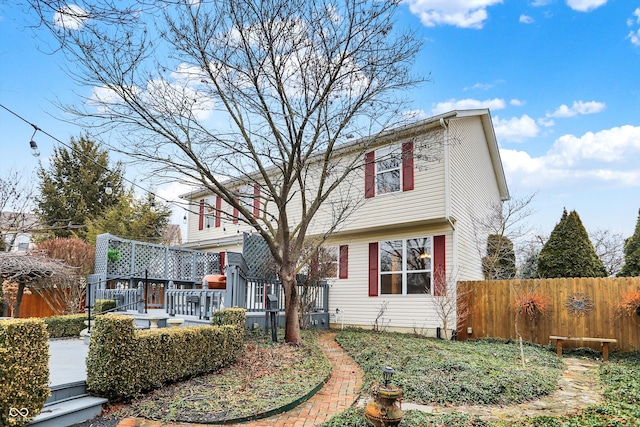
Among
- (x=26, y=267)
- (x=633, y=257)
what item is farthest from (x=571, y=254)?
(x=26, y=267)

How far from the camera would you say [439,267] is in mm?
11484

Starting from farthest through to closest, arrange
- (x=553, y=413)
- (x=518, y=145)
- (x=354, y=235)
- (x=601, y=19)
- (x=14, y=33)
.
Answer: (x=518, y=145), (x=354, y=235), (x=601, y=19), (x=553, y=413), (x=14, y=33)

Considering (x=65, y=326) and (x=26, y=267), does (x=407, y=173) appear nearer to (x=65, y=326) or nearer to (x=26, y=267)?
(x=65, y=326)

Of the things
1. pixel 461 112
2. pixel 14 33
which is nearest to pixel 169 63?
pixel 14 33

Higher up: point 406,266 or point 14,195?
point 14,195

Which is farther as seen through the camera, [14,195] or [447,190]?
[14,195]

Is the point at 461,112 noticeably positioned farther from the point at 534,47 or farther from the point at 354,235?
the point at 354,235

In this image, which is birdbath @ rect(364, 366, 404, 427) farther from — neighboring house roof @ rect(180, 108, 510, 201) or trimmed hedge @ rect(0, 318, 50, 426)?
neighboring house roof @ rect(180, 108, 510, 201)

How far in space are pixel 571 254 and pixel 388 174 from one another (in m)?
5.63

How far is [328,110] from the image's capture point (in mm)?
8977

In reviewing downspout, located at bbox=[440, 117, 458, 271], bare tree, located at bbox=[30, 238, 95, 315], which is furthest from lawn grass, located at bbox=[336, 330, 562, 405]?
bare tree, located at bbox=[30, 238, 95, 315]

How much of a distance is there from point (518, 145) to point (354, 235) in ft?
28.2

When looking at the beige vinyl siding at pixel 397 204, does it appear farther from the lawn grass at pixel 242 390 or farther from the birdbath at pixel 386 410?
the birdbath at pixel 386 410

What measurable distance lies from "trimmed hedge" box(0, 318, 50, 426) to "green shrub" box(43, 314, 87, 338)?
7193mm
